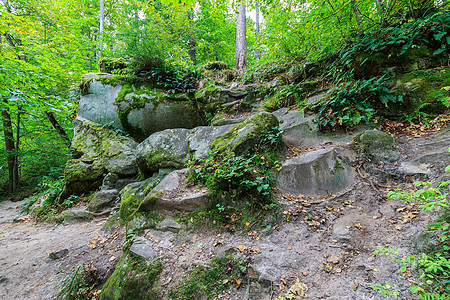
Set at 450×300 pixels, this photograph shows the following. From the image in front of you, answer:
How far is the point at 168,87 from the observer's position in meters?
7.39

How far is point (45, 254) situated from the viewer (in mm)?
4086

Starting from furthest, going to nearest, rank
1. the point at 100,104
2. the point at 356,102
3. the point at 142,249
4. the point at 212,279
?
1. the point at 100,104
2. the point at 356,102
3. the point at 142,249
4. the point at 212,279

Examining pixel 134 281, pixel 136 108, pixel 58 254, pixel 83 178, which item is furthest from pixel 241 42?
pixel 58 254

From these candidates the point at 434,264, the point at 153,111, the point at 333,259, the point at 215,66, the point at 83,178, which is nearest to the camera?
the point at 434,264

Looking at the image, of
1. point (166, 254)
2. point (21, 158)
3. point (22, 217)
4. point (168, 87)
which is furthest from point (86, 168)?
point (21, 158)

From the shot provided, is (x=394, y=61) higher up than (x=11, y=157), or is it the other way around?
(x=11, y=157)

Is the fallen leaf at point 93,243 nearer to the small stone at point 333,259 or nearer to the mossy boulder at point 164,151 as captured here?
the mossy boulder at point 164,151

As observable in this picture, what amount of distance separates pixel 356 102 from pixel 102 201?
7382mm

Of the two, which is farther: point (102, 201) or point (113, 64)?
point (113, 64)

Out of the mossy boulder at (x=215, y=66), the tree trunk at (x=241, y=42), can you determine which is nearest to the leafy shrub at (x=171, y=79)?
the mossy boulder at (x=215, y=66)

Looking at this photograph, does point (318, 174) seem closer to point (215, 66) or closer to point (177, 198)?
point (177, 198)

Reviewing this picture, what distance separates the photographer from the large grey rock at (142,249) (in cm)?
278

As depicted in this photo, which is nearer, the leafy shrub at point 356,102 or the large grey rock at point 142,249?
the large grey rock at point 142,249

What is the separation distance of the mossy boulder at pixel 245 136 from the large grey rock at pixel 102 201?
392 cm
